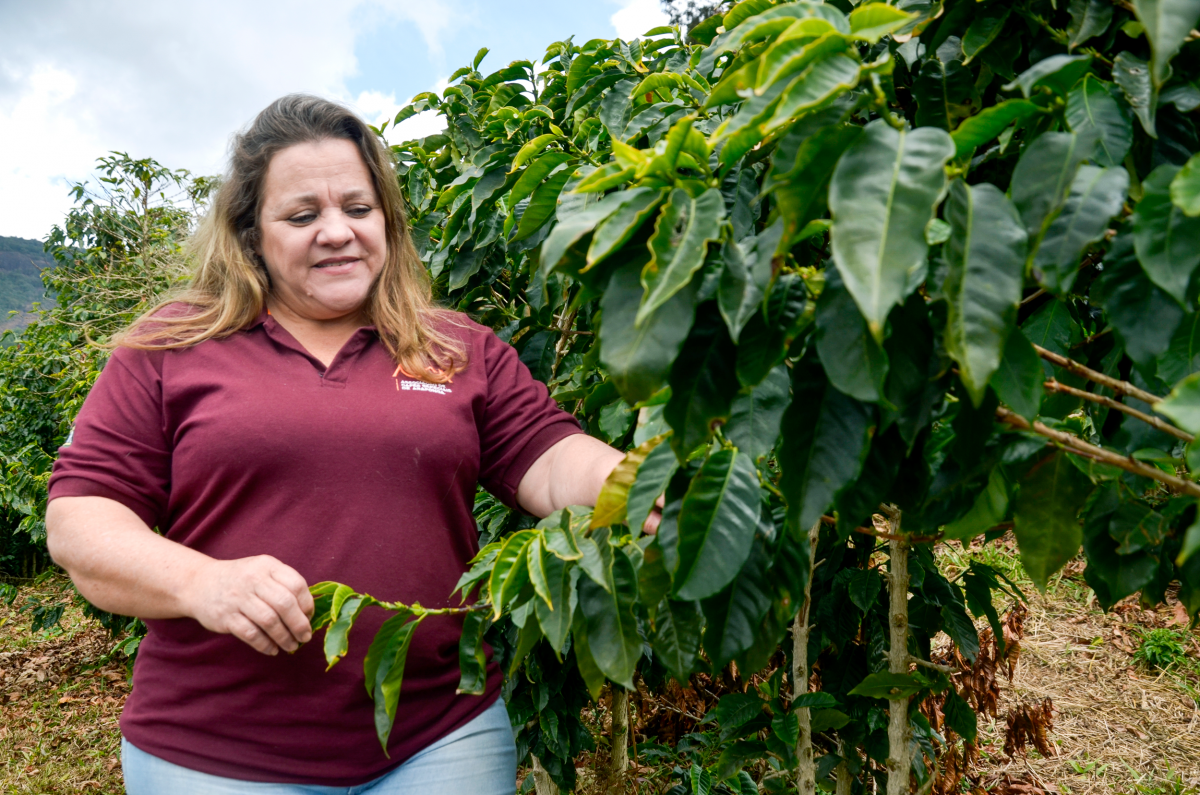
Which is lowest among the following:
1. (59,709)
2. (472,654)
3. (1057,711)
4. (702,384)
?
(1057,711)

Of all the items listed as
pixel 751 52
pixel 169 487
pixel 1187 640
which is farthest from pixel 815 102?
pixel 1187 640

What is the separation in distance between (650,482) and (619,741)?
6.14 feet

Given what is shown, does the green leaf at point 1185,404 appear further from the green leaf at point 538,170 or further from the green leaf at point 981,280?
the green leaf at point 538,170

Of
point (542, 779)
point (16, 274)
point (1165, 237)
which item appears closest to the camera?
point (1165, 237)

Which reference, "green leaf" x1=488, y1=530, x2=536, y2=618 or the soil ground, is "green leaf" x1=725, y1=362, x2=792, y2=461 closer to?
"green leaf" x1=488, y1=530, x2=536, y2=618

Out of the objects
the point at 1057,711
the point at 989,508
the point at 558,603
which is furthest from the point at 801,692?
the point at 1057,711

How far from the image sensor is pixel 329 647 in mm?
1105

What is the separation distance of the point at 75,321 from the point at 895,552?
8.41 meters

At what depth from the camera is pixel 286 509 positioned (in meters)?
1.57

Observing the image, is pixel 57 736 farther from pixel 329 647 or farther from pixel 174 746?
pixel 329 647

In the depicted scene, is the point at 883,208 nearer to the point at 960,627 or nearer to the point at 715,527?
the point at 715,527

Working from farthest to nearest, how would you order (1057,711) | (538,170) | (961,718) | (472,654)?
(1057,711)
(961,718)
(538,170)
(472,654)

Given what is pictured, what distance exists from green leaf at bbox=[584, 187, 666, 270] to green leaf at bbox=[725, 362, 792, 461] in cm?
21

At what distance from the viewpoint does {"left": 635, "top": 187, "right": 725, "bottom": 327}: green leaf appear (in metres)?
0.62
